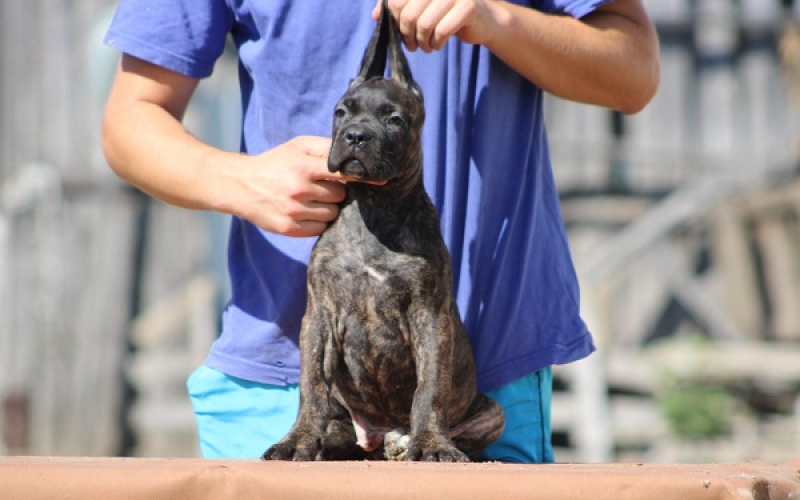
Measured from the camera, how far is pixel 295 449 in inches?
86.8

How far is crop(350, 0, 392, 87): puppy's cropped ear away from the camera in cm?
235

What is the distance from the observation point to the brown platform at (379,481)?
1.88 metres

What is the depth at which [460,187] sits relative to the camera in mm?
2590

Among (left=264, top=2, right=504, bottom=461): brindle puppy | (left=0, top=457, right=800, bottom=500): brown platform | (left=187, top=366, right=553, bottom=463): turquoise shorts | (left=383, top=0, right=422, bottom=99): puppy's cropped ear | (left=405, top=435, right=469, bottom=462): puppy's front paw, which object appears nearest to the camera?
(left=0, top=457, right=800, bottom=500): brown platform

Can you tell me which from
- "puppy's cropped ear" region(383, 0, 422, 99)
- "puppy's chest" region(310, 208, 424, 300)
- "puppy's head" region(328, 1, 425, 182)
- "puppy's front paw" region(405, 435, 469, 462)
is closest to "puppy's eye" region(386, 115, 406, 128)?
"puppy's head" region(328, 1, 425, 182)

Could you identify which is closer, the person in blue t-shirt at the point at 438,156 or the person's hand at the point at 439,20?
the person's hand at the point at 439,20

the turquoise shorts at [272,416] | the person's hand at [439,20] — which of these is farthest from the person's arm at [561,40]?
the turquoise shorts at [272,416]

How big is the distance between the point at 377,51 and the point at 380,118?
19 cm

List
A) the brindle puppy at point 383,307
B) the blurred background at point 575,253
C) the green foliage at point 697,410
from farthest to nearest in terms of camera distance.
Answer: the blurred background at point 575,253
the green foliage at point 697,410
the brindle puppy at point 383,307

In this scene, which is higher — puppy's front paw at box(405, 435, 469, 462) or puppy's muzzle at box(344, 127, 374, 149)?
puppy's muzzle at box(344, 127, 374, 149)

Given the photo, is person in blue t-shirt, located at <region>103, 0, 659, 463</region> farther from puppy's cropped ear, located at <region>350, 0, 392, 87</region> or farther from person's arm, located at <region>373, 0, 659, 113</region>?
puppy's cropped ear, located at <region>350, 0, 392, 87</region>

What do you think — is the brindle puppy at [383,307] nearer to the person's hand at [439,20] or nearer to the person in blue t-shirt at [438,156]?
the person's hand at [439,20]

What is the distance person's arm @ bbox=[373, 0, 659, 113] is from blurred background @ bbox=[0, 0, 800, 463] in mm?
5382

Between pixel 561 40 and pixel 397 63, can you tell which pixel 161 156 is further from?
pixel 561 40
